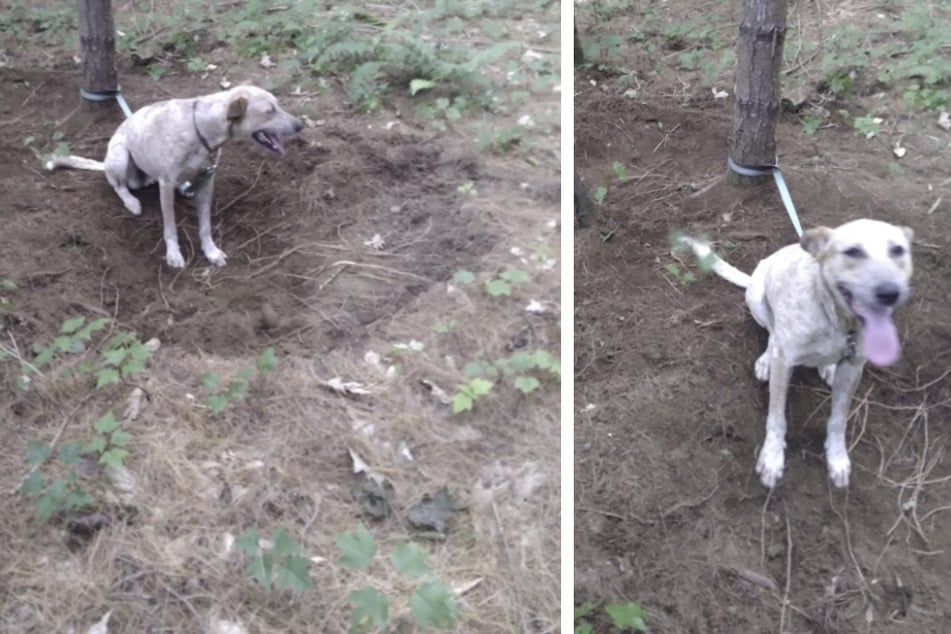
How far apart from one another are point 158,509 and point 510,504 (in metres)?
1.01

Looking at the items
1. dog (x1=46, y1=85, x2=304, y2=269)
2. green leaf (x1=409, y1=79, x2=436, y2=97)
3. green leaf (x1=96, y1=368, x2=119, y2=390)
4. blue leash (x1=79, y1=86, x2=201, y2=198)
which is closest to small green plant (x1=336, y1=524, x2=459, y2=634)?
green leaf (x1=96, y1=368, x2=119, y2=390)

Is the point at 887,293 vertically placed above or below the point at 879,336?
above

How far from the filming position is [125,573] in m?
2.15

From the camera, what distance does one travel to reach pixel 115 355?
9.24ft

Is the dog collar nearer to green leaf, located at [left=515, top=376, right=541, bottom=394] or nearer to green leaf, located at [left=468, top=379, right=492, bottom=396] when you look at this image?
green leaf, located at [left=468, top=379, right=492, bottom=396]

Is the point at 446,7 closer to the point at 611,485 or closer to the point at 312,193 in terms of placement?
the point at 312,193

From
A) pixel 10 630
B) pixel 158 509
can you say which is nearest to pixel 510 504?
pixel 158 509

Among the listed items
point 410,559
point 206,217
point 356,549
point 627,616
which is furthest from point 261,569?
point 206,217

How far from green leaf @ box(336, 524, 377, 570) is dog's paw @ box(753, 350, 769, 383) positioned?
52.0 inches

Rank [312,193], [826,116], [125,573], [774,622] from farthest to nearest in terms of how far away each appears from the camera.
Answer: [312,193] → [826,116] → [125,573] → [774,622]

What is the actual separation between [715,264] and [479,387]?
88cm

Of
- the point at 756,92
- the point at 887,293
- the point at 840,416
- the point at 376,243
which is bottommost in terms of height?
the point at 376,243

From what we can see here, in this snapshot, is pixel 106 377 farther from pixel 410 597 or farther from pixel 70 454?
pixel 410 597

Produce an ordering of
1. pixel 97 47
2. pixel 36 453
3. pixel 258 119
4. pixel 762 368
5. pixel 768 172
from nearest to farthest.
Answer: pixel 36 453 < pixel 762 368 < pixel 768 172 < pixel 258 119 < pixel 97 47
